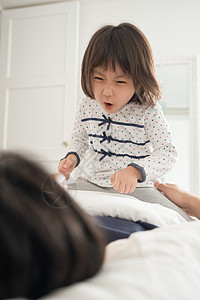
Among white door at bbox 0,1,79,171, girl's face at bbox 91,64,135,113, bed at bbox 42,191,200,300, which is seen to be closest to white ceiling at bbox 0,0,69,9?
white door at bbox 0,1,79,171

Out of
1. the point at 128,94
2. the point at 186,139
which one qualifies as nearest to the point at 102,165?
the point at 128,94

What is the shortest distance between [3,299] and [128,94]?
0.96m

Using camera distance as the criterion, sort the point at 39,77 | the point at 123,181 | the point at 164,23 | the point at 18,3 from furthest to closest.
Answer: the point at 18,3
the point at 39,77
the point at 164,23
the point at 123,181

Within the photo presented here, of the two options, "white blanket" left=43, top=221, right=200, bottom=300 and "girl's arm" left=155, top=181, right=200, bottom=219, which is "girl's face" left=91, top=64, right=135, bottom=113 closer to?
"girl's arm" left=155, top=181, right=200, bottom=219

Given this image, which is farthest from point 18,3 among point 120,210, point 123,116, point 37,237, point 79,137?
point 37,237

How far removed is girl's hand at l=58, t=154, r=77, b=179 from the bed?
757 mm

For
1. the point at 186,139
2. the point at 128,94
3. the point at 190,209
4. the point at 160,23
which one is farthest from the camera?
the point at 160,23

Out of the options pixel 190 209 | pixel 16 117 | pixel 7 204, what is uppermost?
pixel 16 117

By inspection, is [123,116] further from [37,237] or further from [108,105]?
[37,237]

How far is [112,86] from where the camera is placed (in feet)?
3.58

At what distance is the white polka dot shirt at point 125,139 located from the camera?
1174 mm

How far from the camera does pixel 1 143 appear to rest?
3.34 m

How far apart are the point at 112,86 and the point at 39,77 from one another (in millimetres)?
2367

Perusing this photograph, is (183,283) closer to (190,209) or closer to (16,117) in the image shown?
(190,209)
